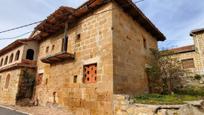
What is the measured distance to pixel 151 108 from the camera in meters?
4.84

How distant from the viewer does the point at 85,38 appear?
8406 mm

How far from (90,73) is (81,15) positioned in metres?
3.61

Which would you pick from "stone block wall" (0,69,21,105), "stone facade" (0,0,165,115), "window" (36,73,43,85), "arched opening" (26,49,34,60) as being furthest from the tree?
"stone block wall" (0,69,21,105)

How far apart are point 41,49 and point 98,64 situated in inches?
292

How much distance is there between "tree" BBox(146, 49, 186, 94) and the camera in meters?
9.90

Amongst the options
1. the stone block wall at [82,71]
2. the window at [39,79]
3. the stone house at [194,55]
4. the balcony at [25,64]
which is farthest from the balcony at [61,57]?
the stone house at [194,55]

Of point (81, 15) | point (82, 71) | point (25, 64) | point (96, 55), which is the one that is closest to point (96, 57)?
point (96, 55)

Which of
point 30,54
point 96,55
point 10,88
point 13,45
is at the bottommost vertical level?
point 10,88

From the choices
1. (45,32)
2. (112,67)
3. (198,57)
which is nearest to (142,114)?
(112,67)

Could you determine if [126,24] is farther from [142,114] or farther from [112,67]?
[142,114]

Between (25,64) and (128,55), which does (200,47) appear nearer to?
(128,55)

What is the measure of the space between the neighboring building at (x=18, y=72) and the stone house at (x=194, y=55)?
48.1 ft

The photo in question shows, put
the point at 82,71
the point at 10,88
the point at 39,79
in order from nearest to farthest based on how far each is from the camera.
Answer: the point at 82,71, the point at 39,79, the point at 10,88

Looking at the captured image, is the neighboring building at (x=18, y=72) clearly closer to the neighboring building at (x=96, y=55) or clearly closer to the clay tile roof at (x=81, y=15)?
the neighboring building at (x=96, y=55)
